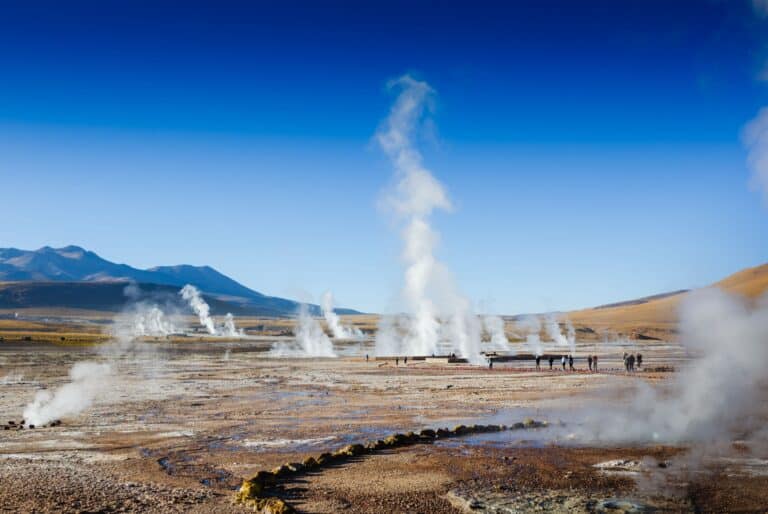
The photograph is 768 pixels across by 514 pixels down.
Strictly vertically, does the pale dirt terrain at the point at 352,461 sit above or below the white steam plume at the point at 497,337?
below

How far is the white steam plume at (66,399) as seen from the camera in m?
27.0

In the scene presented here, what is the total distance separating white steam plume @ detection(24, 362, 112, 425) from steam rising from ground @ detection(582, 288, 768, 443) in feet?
69.8

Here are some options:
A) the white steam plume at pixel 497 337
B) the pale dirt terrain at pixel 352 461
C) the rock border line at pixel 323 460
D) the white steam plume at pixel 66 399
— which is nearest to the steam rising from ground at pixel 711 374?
the pale dirt terrain at pixel 352 461

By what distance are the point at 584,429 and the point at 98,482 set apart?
604 inches

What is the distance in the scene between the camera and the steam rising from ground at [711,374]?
2100 cm

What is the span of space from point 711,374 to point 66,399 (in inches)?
1161

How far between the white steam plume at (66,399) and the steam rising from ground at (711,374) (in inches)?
838

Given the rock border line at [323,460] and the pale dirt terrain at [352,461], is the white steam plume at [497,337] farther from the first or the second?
the rock border line at [323,460]

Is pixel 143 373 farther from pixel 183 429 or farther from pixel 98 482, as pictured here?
pixel 98 482

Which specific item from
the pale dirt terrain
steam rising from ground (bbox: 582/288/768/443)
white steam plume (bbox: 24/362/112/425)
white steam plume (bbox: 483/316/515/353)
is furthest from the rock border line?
white steam plume (bbox: 483/316/515/353)

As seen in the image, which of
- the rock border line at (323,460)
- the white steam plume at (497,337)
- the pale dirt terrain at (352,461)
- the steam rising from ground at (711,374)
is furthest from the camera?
the white steam plume at (497,337)

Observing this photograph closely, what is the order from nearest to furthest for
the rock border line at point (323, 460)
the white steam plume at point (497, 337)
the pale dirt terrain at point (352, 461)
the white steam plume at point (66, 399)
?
1. the rock border line at point (323, 460)
2. the pale dirt terrain at point (352, 461)
3. the white steam plume at point (66, 399)
4. the white steam plume at point (497, 337)

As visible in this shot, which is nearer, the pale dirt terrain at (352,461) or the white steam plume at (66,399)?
the pale dirt terrain at (352,461)

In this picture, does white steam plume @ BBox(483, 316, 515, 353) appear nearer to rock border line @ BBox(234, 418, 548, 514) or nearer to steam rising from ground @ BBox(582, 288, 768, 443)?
steam rising from ground @ BBox(582, 288, 768, 443)
